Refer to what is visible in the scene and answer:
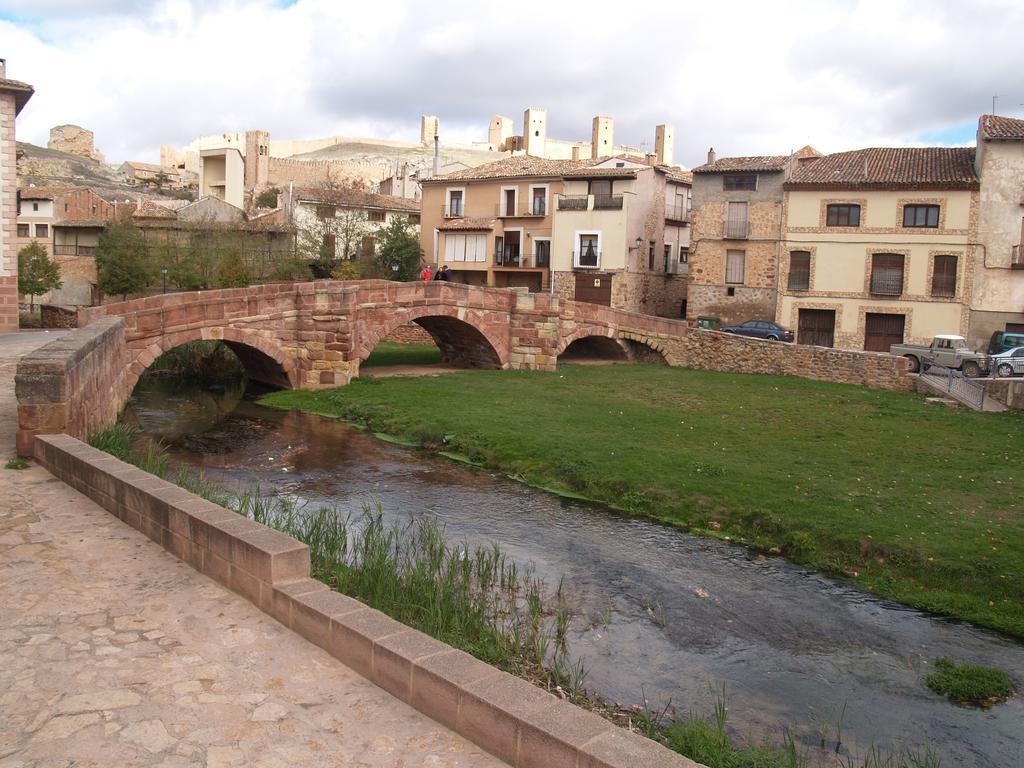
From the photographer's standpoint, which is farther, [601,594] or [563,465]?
[563,465]

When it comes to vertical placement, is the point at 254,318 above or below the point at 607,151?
below

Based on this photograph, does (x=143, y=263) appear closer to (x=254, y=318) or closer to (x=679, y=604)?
(x=254, y=318)

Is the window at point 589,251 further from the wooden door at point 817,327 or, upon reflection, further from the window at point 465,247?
the wooden door at point 817,327

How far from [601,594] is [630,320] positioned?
2161cm

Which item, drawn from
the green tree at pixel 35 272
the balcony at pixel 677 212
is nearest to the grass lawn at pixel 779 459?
the balcony at pixel 677 212

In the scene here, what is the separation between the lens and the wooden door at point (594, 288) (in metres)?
41.2

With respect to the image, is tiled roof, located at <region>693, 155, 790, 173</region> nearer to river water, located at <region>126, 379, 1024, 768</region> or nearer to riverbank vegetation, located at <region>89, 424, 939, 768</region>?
river water, located at <region>126, 379, 1024, 768</region>

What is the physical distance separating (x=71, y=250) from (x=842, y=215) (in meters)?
39.2

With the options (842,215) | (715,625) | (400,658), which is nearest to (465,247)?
(842,215)

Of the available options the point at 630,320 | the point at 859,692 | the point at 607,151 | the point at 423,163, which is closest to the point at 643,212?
the point at 630,320

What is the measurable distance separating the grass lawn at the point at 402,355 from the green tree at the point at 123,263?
38.1 feet

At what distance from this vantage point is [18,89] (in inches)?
890

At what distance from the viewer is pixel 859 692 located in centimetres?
793

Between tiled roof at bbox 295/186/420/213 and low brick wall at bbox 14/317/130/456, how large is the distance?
35.4 metres
